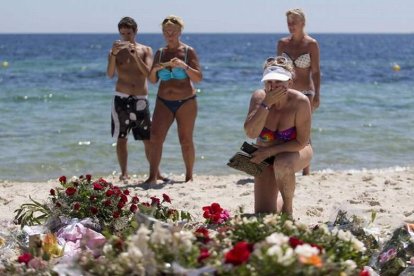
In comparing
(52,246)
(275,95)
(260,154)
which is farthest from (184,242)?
(260,154)

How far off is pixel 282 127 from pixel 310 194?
6.10 ft

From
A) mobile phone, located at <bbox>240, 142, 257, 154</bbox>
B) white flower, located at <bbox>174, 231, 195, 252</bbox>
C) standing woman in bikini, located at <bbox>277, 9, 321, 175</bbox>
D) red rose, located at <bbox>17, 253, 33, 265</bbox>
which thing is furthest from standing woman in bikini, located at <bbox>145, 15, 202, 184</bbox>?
white flower, located at <bbox>174, 231, 195, 252</bbox>

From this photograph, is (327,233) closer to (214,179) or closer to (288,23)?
(288,23)

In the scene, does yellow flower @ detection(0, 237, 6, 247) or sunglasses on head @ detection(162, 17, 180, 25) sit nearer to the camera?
yellow flower @ detection(0, 237, 6, 247)

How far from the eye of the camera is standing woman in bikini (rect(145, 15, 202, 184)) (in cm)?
644

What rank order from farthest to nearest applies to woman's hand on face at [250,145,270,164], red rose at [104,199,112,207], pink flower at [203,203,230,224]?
woman's hand on face at [250,145,270,164], red rose at [104,199,112,207], pink flower at [203,203,230,224]

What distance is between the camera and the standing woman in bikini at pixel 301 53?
6.61m

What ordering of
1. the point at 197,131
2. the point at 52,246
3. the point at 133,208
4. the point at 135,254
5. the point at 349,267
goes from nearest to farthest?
1. the point at 135,254
2. the point at 349,267
3. the point at 52,246
4. the point at 133,208
5. the point at 197,131

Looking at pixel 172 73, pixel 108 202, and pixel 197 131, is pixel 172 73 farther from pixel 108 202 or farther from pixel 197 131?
pixel 197 131

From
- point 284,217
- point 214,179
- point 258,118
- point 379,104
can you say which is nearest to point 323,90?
point 379,104

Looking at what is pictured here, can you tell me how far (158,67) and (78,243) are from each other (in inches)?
106

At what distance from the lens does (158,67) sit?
21.0ft

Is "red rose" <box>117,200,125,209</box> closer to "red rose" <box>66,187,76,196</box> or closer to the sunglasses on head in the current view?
"red rose" <box>66,187,76,196</box>

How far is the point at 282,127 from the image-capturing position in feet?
15.8
